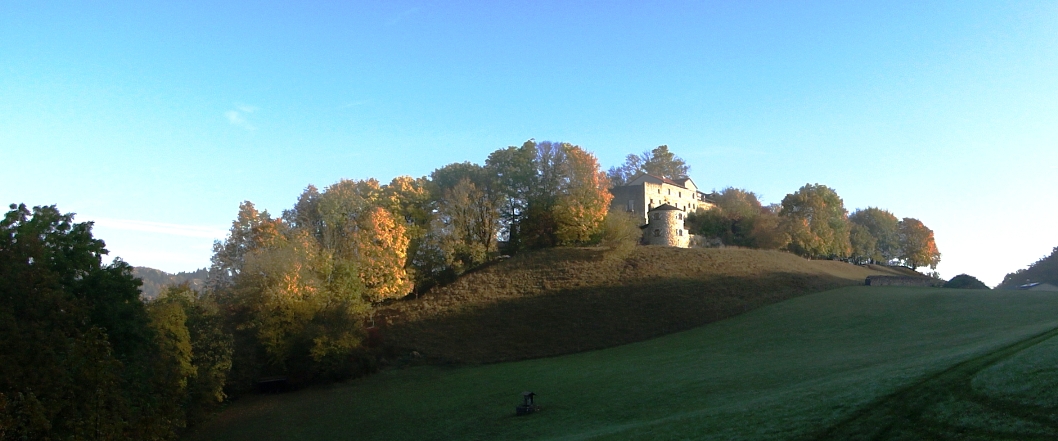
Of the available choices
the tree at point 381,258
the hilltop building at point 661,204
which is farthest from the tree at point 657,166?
the tree at point 381,258

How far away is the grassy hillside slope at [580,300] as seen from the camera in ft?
149

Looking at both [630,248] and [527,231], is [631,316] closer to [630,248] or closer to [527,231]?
[630,248]

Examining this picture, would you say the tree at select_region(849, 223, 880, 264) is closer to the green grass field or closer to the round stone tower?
the round stone tower

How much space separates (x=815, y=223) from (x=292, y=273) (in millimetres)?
68926

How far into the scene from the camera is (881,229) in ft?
355

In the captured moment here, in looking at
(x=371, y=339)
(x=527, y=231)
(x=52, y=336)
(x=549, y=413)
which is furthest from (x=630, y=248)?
(x=52, y=336)

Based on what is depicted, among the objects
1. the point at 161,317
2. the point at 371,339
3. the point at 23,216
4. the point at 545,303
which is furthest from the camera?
the point at 545,303

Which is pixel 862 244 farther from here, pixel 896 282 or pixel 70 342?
pixel 70 342

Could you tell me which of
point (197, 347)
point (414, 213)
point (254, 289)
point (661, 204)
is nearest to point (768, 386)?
point (197, 347)

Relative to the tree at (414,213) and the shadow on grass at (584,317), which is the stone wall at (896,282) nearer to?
the shadow on grass at (584,317)

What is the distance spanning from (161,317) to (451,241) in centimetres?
3415

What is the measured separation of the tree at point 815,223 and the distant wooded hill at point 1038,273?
2264 cm

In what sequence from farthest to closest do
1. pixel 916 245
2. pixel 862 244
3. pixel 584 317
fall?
pixel 916 245 < pixel 862 244 < pixel 584 317

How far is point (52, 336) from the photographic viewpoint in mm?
17625
